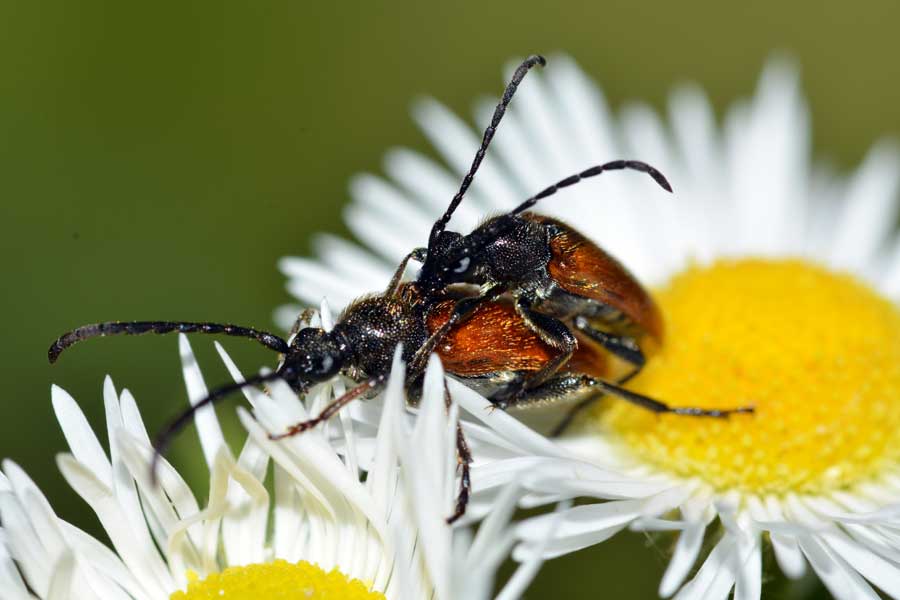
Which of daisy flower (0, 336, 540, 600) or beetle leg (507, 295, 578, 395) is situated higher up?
beetle leg (507, 295, 578, 395)

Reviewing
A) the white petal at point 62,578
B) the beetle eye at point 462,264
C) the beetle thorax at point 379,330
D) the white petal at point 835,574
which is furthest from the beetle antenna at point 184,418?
the white petal at point 835,574

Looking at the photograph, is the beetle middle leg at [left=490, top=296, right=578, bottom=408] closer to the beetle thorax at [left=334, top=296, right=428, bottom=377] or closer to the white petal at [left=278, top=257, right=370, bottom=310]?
the beetle thorax at [left=334, top=296, right=428, bottom=377]

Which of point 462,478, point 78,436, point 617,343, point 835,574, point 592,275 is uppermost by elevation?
point 592,275

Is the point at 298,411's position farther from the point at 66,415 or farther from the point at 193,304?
the point at 193,304

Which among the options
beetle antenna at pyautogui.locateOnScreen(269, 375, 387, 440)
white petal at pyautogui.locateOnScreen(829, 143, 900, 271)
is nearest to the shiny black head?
beetle antenna at pyautogui.locateOnScreen(269, 375, 387, 440)

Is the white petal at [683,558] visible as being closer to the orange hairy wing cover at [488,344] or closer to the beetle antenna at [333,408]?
the orange hairy wing cover at [488,344]

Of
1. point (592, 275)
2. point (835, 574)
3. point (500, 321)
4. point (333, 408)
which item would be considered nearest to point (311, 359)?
point (333, 408)

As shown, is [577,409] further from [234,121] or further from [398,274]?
[234,121]

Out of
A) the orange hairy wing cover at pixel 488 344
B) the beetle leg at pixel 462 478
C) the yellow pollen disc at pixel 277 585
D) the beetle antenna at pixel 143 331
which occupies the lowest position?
the yellow pollen disc at pixel 277 585
